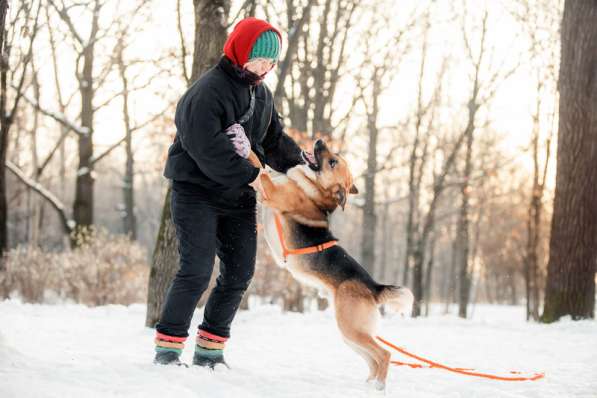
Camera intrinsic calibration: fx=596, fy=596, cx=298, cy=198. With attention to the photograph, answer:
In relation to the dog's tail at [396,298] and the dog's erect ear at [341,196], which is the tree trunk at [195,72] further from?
the dog's tail at [396,298]

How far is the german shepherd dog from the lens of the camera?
3.36 meters

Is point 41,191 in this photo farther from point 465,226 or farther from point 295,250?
point 295,250

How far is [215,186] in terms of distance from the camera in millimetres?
3316

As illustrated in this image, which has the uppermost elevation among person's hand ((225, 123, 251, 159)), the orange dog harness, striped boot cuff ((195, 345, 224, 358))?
person's hand ((225, 123, 251, 159))

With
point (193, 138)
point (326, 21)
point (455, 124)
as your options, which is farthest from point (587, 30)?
point (455, 124)

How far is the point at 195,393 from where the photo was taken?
2.75 meters

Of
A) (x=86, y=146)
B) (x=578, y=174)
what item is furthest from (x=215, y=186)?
(x=86, y=146)

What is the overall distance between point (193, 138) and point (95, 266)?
24.3 ft

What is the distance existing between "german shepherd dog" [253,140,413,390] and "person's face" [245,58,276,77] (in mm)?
597

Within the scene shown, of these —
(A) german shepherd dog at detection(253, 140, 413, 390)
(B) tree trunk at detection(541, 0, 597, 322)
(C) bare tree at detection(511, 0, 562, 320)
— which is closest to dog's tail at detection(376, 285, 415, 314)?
(A) german shepherd dog at detection(253, 140, 413, 390)

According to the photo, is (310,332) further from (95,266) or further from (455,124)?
(455,124)

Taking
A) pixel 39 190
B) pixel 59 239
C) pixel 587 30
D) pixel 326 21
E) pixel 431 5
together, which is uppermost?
pixel 431 5

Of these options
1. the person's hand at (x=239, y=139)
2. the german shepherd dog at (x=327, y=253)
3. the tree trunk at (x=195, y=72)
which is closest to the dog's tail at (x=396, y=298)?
the german shepherd dog at (x=327, y=253)

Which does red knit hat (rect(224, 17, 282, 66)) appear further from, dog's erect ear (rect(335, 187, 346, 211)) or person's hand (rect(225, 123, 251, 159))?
dog's erect ear (rect(335, 187, 346, 211))
